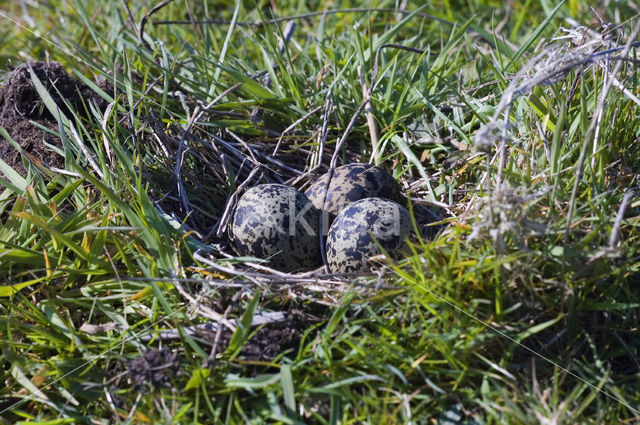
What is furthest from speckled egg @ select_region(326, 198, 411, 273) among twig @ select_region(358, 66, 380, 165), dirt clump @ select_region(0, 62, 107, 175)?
dirt clump @ select_region(0, 62, 107, 175)

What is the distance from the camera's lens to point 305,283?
2549mm

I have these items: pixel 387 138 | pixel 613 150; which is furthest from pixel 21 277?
pixel 613 150

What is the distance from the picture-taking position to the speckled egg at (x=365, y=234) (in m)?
2.67

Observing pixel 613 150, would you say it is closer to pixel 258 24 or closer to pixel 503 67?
pixel 503 67

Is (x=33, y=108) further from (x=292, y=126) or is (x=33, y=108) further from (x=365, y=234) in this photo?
(x=365, y=234)

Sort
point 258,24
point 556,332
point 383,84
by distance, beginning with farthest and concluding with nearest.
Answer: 1. point 258,24
2. point 383,84
3. point 556,332

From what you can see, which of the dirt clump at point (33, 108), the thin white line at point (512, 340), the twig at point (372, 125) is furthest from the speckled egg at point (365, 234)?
the dirt clump at point (33, 108)

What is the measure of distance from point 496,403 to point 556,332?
0.38 m

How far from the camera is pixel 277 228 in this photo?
2.79m

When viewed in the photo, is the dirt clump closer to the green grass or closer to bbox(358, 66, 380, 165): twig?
the green grass

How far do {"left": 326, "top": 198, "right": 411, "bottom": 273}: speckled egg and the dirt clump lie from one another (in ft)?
4.99

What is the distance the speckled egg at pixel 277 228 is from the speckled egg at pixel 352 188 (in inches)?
5.2

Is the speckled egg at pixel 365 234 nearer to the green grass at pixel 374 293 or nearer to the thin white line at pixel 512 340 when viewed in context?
the green grass at pixel 374 293

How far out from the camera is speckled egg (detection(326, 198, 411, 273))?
2674 mm
